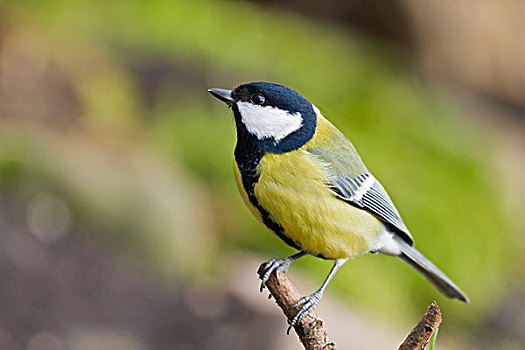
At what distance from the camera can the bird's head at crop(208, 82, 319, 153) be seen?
3.92ft

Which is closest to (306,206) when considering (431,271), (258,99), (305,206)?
(305,206)

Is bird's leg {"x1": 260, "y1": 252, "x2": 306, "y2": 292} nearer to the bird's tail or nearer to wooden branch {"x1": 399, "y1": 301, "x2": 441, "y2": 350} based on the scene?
wooden branch {"x1": 399, "y1": 301, "x2": 441, "y2": 350}

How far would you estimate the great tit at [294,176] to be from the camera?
120cm

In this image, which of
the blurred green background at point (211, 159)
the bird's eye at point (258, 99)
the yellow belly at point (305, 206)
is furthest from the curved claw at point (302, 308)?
the blurred green background at point (211, 159)

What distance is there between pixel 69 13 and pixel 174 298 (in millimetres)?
2079

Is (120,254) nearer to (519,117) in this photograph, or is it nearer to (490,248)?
(490,248)

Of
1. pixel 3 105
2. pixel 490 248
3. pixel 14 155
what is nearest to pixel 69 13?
pixel 3 105

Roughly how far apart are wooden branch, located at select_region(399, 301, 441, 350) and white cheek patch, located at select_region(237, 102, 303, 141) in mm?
472

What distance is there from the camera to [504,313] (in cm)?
340

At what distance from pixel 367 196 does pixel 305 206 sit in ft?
0.78

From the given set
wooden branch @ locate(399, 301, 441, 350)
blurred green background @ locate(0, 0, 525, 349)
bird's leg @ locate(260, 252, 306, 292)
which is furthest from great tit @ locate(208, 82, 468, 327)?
blurred green background @ locate(0, 0, 525, 349)

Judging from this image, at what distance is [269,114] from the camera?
1206mm

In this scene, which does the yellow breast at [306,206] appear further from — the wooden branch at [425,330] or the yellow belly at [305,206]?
the wooden branch at [425,330]

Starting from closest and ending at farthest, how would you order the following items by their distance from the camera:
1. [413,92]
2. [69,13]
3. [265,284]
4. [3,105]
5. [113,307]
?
[265,284]
[113,307]
[3,105]
[69,13]
[413,92]
